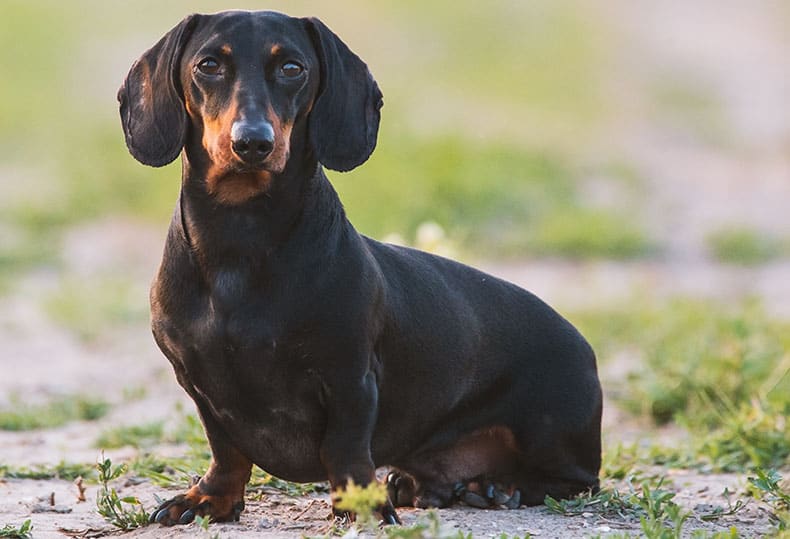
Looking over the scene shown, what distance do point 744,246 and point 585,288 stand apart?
187cm

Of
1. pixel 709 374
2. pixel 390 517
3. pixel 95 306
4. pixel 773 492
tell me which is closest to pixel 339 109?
pixel 390 517

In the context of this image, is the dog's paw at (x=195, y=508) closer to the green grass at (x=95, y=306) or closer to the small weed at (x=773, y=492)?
the small weed at (x=773, y=492)

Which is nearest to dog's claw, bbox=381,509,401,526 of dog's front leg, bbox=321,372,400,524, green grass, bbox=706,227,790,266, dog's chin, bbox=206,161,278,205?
dog's front leg, bbox=321,372,400,524

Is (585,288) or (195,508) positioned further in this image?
(585,288)

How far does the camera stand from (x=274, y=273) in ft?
13.0

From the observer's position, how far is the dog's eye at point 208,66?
385 cm

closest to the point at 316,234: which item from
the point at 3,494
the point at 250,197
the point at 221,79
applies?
the point at 250,197

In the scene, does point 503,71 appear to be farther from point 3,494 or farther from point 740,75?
point 3,494

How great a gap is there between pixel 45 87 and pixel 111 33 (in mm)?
3489

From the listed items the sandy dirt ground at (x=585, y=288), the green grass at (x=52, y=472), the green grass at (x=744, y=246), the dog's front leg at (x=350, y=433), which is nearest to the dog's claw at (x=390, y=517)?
the dog's front leg at (x=350, y=433)

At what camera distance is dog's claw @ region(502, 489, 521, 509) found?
183 inches

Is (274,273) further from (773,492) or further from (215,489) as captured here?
(773,492)

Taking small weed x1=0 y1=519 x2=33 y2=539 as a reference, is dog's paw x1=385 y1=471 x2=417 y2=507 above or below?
below

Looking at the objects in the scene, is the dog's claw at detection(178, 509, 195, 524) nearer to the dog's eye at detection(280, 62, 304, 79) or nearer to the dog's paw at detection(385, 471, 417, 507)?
the dog's paw at detection(385, 471, 417, 507)
